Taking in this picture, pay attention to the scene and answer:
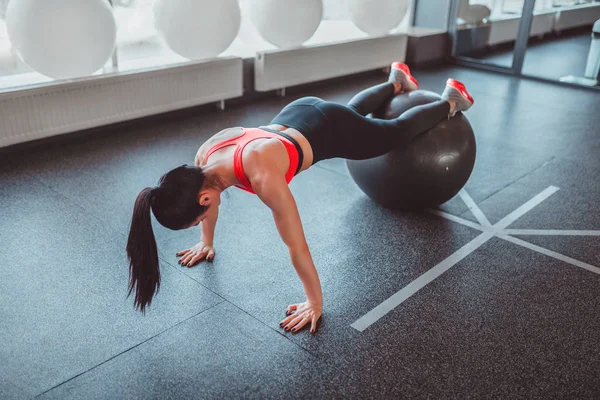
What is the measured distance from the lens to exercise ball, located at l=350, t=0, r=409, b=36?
5.51 m

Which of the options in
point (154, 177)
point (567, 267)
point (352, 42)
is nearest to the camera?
point (567, 267)

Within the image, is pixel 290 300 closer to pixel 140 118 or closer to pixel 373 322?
pixel 373 322

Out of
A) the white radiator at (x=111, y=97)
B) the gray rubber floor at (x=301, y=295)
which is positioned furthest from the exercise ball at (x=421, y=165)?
the white radiator at (x=111, y=97)

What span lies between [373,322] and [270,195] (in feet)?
2.27

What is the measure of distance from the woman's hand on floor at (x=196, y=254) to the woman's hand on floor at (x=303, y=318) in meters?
0.59

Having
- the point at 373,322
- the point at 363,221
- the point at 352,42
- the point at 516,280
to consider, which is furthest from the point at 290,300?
the point at 352,42

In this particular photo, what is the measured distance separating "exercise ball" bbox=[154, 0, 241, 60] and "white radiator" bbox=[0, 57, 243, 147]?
20 cm

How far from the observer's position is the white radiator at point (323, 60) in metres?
4.98

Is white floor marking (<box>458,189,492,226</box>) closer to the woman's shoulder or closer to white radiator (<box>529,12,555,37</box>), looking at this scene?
the woman's shoulder

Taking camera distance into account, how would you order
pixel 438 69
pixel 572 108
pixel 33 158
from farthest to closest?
pixel 438 69 < pixel 572 108 < pixel 33 158

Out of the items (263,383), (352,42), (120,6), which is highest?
(120,6)

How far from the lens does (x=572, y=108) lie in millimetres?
5184

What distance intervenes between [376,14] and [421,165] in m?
3.36

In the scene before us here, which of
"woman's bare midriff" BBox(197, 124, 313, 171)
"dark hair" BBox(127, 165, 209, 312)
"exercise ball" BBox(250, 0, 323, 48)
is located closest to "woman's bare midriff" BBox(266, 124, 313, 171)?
"woman's bare midriff" BBox(197, 124, 313, 171)
